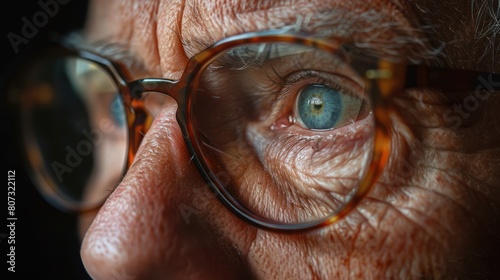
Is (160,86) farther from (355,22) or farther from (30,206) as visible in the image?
(30,206)

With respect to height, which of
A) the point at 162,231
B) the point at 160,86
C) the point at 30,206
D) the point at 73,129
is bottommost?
the point at 30,206

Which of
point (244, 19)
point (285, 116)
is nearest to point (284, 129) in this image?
point (285, 116)

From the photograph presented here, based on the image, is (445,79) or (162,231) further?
(162,231)

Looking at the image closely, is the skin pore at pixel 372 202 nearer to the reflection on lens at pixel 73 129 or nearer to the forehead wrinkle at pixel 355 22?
the forehead wrinkle at pixel 355 22

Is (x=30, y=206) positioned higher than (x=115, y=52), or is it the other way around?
(x=115, y=52)

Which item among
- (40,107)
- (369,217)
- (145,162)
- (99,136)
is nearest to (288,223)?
(369,217)

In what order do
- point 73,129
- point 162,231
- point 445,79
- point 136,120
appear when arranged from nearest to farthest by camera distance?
1. point 445,79
2. point 162,231
3. point 136,120
4. point 73,129

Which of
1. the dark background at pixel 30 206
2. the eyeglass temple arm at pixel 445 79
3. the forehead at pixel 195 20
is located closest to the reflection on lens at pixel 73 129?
the dark background at pixel 30 206

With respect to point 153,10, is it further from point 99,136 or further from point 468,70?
point 468,70
